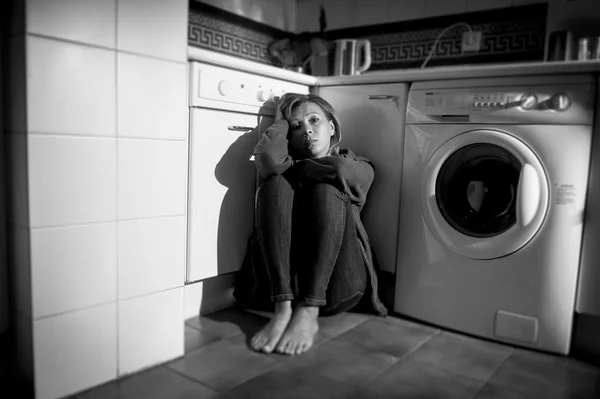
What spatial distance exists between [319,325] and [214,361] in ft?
1.57

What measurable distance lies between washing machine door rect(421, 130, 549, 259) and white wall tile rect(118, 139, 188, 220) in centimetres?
88

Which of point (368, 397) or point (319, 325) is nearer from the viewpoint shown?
point (368, 397)

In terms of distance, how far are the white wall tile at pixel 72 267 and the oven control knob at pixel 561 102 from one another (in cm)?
136

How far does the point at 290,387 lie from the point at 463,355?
2.01 feet

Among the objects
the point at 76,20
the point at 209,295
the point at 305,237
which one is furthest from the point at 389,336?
the point at 76,20

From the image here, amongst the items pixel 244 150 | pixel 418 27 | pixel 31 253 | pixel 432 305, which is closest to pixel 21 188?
pixel 31 253

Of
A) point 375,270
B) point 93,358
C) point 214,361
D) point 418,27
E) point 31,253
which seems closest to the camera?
point 31,253

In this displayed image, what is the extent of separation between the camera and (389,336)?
1829 mm

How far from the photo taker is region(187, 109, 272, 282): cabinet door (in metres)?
1.78

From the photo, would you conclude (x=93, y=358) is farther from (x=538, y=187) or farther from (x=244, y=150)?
Result: (x=538, y=187)

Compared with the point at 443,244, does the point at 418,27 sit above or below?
above

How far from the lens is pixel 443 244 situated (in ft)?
6.10

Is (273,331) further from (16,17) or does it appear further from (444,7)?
(444,7)

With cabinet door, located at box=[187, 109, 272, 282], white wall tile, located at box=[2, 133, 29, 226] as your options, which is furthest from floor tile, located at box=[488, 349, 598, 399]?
white wall tile, located at box=[2, 133, 29, 226]
